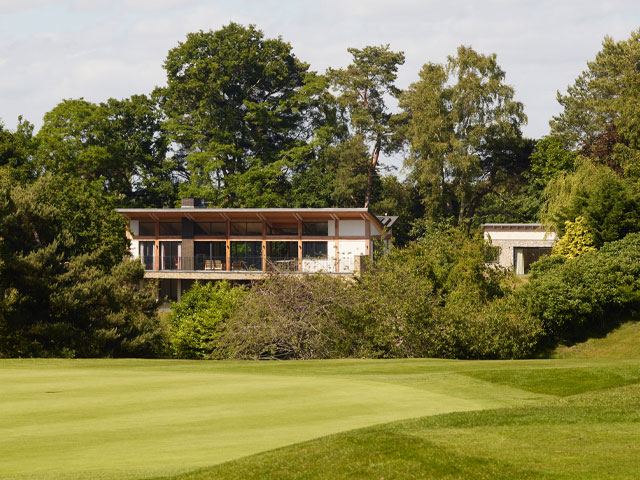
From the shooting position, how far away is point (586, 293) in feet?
114

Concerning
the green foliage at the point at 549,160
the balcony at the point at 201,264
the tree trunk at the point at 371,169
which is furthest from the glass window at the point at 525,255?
the tree trunk at the point at 371,169

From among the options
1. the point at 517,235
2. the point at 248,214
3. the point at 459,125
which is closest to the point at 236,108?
the point at 459,125

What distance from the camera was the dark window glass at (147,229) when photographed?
56875 mm

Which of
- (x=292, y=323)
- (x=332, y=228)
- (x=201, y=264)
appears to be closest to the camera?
(x=292, y=323)

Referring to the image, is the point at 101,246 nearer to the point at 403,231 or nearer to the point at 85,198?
the point at 85,198

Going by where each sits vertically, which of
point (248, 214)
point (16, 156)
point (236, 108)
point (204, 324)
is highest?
point (236, 108)

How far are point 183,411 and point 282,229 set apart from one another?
137 ft

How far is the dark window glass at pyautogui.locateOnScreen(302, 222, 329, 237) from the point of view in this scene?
54344 mm

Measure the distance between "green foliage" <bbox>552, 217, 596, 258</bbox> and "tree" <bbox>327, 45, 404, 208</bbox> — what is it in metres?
31.9

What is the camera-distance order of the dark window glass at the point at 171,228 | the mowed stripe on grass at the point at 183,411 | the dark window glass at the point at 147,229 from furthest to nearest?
the dark window glass at the point at 147,229 < the dark window glass at the point at 171,228 < the mowed stripe on grass at the point at 183,411

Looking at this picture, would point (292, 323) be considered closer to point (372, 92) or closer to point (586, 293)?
point (586, 293)

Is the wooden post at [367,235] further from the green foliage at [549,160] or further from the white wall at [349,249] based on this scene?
the green foliage at [549,160]

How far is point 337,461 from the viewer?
32.3ft

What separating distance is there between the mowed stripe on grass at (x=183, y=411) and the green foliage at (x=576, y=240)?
2372 centimetres
